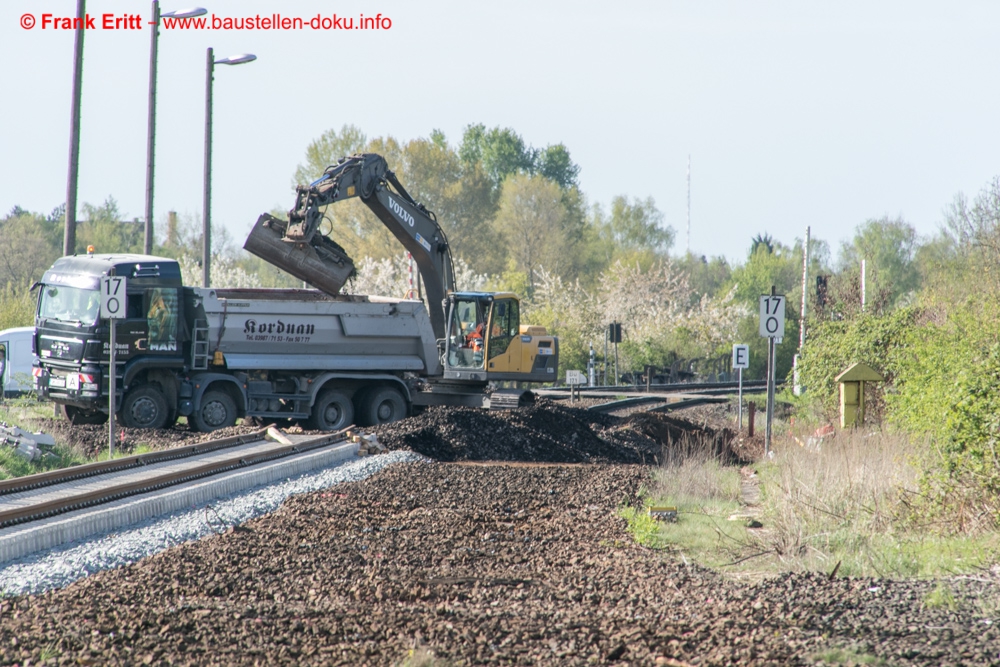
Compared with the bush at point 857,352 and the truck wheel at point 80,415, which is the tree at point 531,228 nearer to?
the bush at point 857,352

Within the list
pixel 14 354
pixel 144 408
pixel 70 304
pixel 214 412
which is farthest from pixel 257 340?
pixel 14 354

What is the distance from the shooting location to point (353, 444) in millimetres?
17609

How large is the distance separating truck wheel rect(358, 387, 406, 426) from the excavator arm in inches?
94.2

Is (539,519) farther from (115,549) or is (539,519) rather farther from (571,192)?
(571,192)

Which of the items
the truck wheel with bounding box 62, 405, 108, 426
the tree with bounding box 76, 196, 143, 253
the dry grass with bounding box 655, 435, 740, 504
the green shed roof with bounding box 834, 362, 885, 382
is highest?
the tree with bounding box 76, 196, 143, 253

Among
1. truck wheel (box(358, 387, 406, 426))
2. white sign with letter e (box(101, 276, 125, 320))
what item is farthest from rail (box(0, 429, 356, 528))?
truck wheel (box(358, 387, 406, 426))

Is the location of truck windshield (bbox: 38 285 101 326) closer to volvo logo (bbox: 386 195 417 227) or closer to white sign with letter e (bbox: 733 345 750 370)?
volvo logo (bbox: 386 195 417 227)

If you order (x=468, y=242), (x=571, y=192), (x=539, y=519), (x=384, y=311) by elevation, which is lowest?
(x=539, y=519)

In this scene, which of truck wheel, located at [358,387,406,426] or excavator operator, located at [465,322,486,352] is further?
excavator operator, located at [465,322,486,352]

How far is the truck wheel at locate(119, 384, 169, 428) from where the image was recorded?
2041 centimetres

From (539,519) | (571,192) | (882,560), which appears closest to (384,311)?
(539,519)

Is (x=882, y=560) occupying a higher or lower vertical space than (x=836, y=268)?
lower

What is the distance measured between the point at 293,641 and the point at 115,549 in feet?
11.8

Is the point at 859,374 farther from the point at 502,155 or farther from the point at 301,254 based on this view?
the point at 502,155
